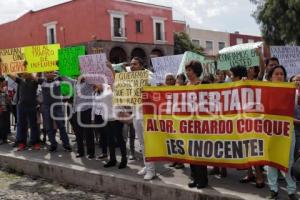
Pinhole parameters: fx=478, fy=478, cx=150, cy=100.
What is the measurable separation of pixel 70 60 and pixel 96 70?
4.77 ft

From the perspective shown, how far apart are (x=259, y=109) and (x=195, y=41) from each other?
5101 cm

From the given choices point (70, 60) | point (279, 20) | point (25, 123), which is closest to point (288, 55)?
point (70, 60)

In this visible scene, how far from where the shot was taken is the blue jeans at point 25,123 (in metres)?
10.0

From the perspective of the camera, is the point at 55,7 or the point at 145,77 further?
the point at 55,7

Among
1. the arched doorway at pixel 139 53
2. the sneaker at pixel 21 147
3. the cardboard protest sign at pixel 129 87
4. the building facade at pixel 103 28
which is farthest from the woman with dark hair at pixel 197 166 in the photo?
the arched doorway at pixel 139 53

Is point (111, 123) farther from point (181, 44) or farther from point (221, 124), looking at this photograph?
point (181, 44)

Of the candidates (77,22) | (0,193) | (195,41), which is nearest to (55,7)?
(77,22)

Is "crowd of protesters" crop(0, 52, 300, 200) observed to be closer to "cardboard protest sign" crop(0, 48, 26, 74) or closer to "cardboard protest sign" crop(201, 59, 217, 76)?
"cardboard protest sign" crop(0, 48, 26, 74)

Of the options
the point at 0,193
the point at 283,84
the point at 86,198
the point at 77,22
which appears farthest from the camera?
the point at 77,22

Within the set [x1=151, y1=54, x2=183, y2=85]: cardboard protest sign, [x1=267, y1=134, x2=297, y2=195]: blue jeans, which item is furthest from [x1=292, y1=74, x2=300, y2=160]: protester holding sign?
[x1=151, y1=54, x2=183, y2=85]: cardboard protest sign

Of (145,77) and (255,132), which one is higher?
(145,77)

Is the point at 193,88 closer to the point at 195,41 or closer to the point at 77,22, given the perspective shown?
the point at 77,22

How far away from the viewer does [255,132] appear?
5.79 meters

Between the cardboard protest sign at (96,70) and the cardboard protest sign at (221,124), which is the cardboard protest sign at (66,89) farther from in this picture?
the cardboard protest sign at (221,124)
